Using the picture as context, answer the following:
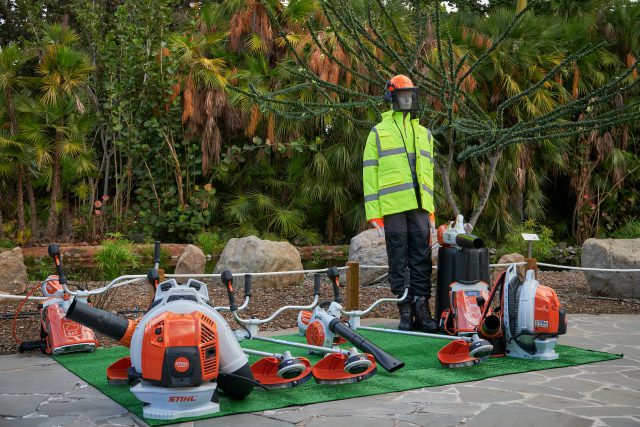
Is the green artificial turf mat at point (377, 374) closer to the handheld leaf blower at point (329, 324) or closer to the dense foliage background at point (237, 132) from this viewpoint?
the handheld leaf blower at point (329, 324)

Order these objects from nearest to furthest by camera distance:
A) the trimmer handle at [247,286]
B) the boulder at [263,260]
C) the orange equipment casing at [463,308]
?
the trimmer handle at [247,286], the orange equipment casing at [463,308], the boulder at [263,260]

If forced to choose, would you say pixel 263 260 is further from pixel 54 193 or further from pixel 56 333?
pixel 54 193

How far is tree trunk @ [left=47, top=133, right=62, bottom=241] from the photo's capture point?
1365 cm

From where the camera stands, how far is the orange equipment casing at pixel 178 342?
376cm

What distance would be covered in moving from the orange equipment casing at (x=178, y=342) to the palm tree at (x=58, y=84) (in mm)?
10300

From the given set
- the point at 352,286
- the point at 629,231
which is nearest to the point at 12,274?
the point at 352,286

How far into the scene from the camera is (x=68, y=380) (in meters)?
4.76

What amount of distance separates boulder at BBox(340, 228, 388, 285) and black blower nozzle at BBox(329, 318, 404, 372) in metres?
4.50

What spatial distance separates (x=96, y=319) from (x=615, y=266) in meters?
6.42

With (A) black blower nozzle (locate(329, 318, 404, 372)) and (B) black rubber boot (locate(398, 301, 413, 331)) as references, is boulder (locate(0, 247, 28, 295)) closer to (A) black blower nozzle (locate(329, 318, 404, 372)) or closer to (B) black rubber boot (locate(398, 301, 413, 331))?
(B) black rubber boot (locate(398, 301, 413, 331))

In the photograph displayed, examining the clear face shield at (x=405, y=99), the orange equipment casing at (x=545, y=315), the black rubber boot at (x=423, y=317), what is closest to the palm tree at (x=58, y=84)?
the clear face shield at (x=405, y=99)

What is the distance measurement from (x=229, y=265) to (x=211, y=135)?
4757 mm

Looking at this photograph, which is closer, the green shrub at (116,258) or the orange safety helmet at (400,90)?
the orange safety helmet at (400,90)

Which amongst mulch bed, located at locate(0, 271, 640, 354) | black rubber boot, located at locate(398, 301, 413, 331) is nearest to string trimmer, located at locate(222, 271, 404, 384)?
black rubber boot, located at locate(398, 301, 413, 331)
